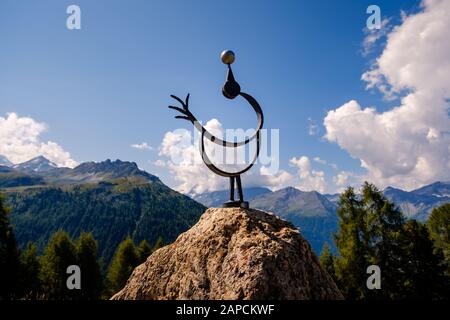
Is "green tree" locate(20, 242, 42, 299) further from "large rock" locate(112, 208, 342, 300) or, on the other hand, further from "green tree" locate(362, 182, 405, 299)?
"green tree" locate(362, 182, 405, 299)

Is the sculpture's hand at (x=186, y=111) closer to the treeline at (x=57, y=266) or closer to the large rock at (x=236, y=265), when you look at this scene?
the large rock at (x=236, y=265)

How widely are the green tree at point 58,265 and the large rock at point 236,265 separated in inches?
1295

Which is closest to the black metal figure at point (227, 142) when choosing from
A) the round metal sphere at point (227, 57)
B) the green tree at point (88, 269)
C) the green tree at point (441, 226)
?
the round metal sphere at point (227, 57)

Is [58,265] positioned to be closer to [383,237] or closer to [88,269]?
[88,269]

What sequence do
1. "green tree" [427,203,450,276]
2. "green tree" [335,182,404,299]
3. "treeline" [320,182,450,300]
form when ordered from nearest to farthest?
1. "treeline" [320,182,450,300]
2. "green tree" [335,182,404,299]
3. "green tree" [427,203,450,276]

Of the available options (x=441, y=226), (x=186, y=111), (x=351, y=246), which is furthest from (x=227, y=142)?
(x=441, y=226)

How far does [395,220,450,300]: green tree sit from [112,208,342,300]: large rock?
→ 20.9 m

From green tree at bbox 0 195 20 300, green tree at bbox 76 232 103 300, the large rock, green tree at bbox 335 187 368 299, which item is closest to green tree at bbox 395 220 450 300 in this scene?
green tree at bbox 335 187 368 299

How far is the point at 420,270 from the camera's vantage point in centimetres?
2525

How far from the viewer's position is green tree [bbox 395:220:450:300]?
24562 millimetres

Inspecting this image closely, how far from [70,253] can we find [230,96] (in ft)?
120

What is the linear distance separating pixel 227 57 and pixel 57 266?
121 ft
